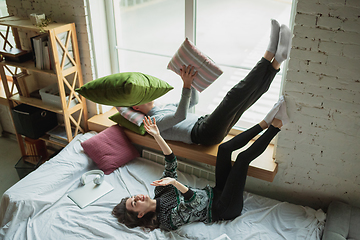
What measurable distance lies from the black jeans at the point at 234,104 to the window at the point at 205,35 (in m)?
0.37

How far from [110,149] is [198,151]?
0.72 metres

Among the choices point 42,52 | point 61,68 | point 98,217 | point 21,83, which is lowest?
point 98,217

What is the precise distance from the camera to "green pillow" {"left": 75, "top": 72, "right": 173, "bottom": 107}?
1873 mm

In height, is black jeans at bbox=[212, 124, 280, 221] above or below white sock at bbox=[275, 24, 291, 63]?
below

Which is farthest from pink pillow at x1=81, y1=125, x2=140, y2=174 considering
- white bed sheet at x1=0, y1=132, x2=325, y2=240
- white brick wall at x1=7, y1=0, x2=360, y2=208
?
white brick wall at x1=7, y1=0, x2=360, y2=208

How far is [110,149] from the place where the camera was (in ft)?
8.24

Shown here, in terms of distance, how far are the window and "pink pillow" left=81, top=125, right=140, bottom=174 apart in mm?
554

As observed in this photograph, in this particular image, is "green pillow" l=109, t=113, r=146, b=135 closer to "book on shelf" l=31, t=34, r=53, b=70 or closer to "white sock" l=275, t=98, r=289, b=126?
"book on shelf" l=31, t=34, r=53, b=70

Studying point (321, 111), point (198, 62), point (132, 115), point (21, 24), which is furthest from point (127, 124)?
point (321, 111)

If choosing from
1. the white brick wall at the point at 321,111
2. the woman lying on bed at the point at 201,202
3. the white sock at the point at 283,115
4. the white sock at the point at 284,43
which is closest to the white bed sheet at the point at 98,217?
the woman lying on bed at the point at 201,202

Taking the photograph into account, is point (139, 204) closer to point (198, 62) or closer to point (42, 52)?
point (198, 62)

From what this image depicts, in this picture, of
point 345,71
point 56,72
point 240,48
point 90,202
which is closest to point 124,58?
point 56,72

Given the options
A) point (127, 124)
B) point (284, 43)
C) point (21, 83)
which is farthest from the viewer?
point (21, 83)

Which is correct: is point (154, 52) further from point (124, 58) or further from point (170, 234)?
point (170, 234)
